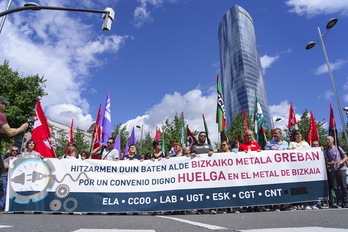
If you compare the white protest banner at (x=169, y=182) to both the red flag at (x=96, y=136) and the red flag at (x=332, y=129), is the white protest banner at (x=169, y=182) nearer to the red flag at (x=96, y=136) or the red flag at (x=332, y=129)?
the red flag at (x=332, y=129)

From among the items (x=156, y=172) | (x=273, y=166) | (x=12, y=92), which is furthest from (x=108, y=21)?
(x=12, y=92)

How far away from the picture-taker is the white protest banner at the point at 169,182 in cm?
577

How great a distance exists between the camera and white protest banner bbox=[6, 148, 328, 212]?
18.9 feet

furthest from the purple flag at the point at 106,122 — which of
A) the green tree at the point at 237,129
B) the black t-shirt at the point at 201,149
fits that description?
the green tree at the point at 237,129

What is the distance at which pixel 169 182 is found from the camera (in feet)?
19.8

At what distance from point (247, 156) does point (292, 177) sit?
1183mm

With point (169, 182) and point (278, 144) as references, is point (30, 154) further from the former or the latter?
point (278, 144)

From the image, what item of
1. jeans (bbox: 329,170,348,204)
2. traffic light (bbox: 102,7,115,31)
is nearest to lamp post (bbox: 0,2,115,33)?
traffic light (bbox: 102,7,115,31)

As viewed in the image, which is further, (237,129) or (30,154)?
(237,129)

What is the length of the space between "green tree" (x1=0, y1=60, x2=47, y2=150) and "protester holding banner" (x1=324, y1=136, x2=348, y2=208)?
20262 millimetres

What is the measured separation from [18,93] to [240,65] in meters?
90.9

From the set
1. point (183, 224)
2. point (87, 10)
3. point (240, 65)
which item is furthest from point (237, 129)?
point (240, 65)

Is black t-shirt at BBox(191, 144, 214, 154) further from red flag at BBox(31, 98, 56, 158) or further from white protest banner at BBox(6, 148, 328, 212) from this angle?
red flag at BBox(31, 98, 56, 158)

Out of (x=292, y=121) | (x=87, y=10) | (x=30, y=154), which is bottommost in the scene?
(x=30, y=154)
